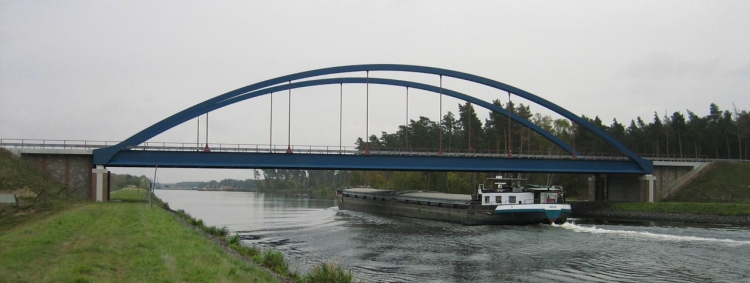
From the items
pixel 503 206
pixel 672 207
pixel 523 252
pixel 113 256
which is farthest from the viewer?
pixel 672 207

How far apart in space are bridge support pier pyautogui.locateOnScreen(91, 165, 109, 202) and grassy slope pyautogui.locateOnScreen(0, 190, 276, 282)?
22.5 metres

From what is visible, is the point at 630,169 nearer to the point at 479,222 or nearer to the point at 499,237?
the point at 479,222

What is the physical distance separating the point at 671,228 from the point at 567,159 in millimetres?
15562

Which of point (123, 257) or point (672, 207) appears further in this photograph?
point (672, 207)

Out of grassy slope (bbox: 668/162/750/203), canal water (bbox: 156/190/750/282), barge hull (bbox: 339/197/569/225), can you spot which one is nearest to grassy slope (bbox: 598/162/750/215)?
grassy slope (bbox: 668/162/750/203)

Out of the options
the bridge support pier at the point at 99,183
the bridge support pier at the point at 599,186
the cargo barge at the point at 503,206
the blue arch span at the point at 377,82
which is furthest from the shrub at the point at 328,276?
the bridge support pier at the point at 599,186

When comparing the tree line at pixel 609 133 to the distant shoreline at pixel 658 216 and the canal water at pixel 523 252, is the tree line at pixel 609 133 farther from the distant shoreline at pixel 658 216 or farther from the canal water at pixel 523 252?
the canal water at pixel 523 252

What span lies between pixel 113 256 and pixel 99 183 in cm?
3507

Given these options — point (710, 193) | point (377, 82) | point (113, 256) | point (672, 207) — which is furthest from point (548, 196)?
point (113, 256)

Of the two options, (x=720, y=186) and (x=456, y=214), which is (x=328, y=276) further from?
(x=720, y=186)

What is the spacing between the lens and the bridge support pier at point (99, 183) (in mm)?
51188

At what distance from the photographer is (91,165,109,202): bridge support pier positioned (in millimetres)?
51188

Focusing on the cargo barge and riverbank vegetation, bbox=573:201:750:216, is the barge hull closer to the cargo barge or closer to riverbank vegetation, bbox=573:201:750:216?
the cargo barge

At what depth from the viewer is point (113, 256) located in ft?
64.3
